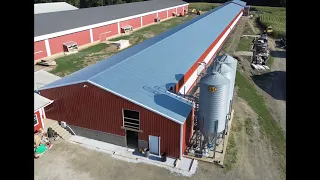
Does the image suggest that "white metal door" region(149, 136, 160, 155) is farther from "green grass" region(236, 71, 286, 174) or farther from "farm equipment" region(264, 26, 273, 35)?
"farm equipment" region(264, 26, 273, 35)

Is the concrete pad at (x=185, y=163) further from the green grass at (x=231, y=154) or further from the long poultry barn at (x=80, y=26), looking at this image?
the long poultry barn at (x=80, y=26)

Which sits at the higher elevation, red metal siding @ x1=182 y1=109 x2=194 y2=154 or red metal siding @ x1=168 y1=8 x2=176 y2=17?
red metal siding @ x1=168 y1=8 x2=176 y2=17

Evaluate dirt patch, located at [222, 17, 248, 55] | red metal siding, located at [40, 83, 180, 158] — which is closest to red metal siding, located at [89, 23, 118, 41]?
dirt patch, located at [222, 17, 248, 55]

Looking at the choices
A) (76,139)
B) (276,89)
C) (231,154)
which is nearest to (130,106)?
(76,139)

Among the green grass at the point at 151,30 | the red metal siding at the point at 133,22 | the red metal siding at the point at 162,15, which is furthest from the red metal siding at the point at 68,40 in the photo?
the red metal siding at the point at 162,15
